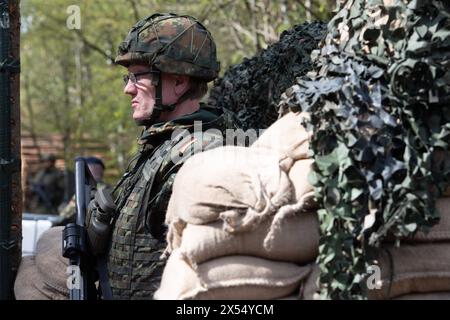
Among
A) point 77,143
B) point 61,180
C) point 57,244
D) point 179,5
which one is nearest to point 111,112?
point 61,180

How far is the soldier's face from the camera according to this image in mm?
4184

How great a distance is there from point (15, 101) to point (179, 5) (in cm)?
929

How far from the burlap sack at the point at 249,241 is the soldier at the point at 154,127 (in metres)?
0.81

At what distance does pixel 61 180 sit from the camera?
1830cm

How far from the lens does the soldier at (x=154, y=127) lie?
3885mm

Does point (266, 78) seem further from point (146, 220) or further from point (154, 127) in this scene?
point (146, 220)

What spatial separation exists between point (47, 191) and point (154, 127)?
553 inches

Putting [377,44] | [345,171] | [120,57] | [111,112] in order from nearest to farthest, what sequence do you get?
[345,171], [377,44], [120,57], [111,112]

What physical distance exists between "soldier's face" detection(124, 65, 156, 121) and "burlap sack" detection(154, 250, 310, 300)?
1.21m

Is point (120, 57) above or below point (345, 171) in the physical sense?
above

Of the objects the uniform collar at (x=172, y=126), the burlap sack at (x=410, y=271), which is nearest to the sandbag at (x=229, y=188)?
the burlap sack at (x=410, y=271)

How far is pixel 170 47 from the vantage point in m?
4.16

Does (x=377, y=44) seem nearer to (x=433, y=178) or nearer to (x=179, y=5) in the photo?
(x=433, y=178)
